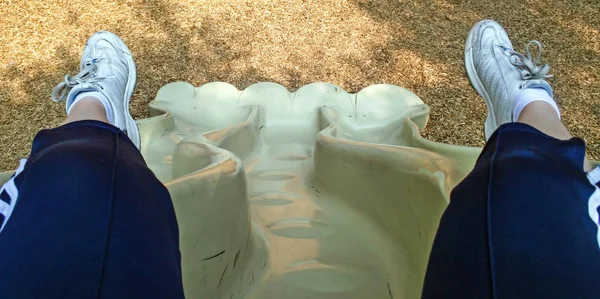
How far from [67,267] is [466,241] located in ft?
1.31

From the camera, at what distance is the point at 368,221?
944mm

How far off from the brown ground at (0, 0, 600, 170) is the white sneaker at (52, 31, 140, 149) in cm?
21

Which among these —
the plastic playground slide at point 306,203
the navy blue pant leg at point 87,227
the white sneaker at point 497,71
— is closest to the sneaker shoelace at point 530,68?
the white sneaker at point 497,71

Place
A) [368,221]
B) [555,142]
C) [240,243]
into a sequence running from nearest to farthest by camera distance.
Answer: [555,142] → [240,243] → [368,221]

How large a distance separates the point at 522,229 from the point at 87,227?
17.5 inches

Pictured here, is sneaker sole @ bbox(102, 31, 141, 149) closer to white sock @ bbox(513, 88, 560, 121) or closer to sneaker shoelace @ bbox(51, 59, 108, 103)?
sneaker shoelace @ bbox(51, 59, 108, 103)

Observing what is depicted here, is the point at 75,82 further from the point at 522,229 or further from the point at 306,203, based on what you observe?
the point at 522,229

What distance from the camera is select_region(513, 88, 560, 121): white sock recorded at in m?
0.98

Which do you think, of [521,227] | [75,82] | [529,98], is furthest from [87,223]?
[529,98]

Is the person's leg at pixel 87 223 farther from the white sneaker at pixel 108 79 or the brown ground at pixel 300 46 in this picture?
the brown ground at pixel 300 46

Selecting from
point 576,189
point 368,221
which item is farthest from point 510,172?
point 368,221

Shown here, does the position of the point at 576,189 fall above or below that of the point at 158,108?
above

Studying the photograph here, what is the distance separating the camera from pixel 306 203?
1.03m

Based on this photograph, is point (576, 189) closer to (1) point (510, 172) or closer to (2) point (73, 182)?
(1) point (510, 172)
